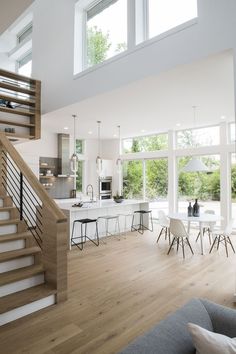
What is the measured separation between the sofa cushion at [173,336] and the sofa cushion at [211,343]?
126 millimetres

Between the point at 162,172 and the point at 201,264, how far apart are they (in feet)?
14.5

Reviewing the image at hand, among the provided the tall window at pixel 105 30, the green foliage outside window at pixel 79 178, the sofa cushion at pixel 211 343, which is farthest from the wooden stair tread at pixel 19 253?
the green foliage outside window at pixel 79 178

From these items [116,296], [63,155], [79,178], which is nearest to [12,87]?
[63,155]

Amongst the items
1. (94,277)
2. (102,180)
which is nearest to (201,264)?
(94,277)

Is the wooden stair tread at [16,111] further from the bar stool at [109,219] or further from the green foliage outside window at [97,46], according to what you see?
the bar stool at [109,219]

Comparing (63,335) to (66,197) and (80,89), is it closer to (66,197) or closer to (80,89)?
(80,89)

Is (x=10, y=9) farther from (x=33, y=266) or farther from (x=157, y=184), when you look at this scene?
(x=157, y=184)

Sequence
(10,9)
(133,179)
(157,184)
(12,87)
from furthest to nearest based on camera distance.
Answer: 1. (133,179)
2. (157,184)
3. (12,87)
4. (10,9)

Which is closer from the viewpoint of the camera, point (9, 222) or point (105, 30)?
point (9, 222)

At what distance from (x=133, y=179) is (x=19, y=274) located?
6.78m

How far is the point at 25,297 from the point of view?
2.77m

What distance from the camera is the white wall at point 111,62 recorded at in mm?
3301

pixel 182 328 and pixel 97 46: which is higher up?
pixel 97 46

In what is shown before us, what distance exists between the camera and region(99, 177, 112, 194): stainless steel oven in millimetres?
9386
